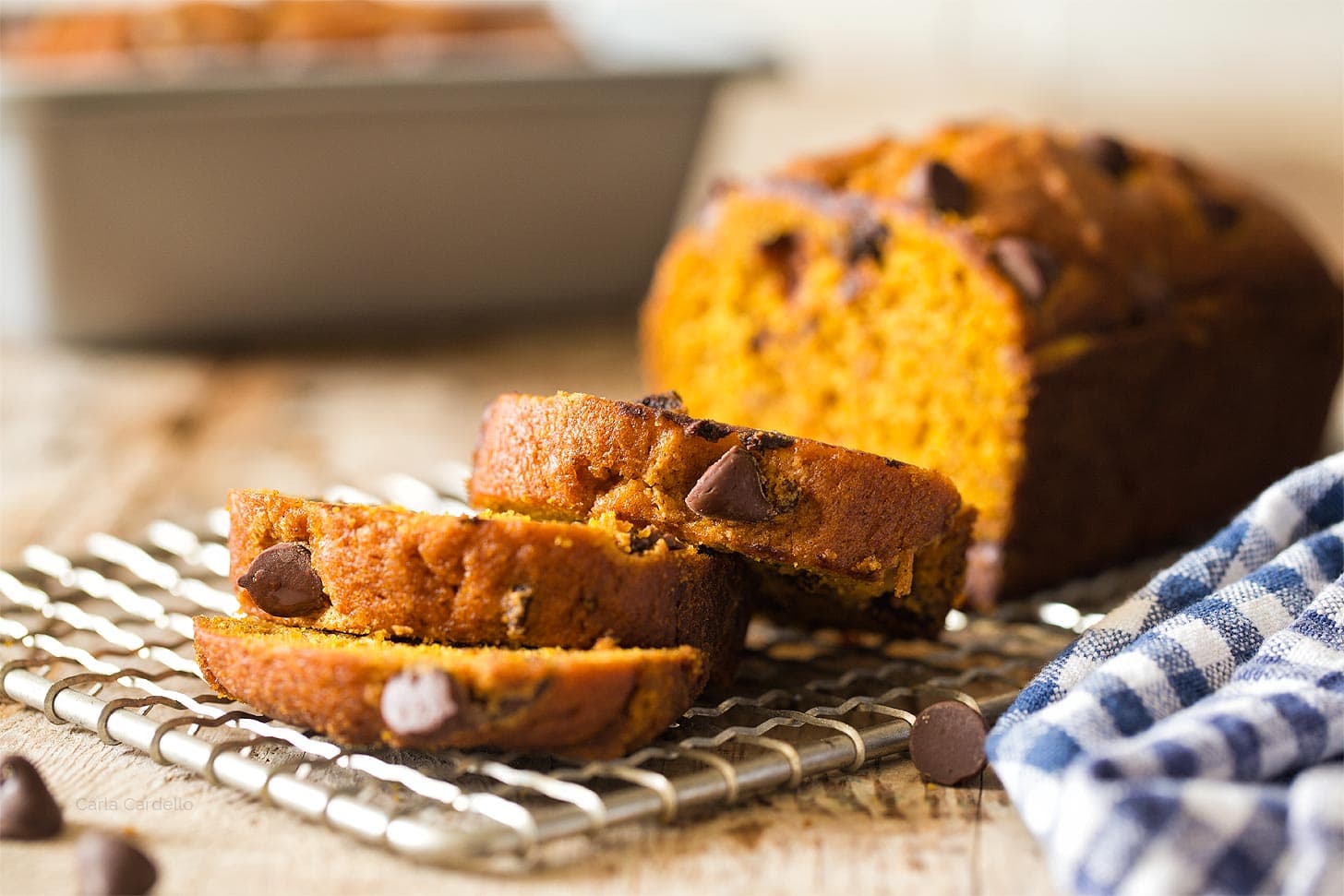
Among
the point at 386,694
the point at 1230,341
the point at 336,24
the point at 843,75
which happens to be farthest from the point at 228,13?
the point at 386,694

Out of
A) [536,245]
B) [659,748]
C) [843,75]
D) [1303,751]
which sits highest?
[843,75]

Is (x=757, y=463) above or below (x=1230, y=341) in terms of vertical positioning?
above

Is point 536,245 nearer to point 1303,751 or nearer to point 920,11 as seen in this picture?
point 920,11

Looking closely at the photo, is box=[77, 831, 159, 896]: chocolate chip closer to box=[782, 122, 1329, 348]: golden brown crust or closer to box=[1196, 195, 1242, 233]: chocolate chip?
box=[782, 122, 1329, 348]: golden brown crust

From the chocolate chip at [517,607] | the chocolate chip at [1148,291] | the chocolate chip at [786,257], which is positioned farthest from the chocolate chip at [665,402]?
the chocolate chip at [1148,291]

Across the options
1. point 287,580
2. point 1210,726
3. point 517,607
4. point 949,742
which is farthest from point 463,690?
point 1210,726

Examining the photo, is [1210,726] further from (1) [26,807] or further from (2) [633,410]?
(1) [26,807]

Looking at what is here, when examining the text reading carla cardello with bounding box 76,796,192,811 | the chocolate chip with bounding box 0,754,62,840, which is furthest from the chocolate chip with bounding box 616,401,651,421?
the chocolate chip with bounding box 0,754,62,840

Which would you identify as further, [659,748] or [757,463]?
[757,463]
